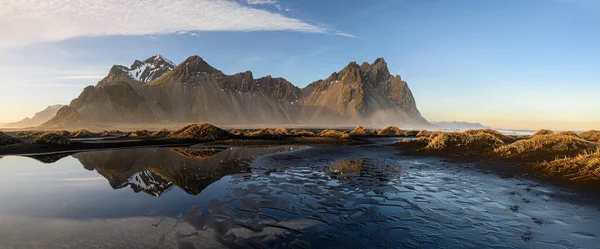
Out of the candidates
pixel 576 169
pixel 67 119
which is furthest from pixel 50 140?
pixel 67 119

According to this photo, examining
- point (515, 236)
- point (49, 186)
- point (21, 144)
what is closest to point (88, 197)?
Result: point (49, 186)

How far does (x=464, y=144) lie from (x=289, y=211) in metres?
20.0

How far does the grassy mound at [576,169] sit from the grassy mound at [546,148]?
8.82 ft

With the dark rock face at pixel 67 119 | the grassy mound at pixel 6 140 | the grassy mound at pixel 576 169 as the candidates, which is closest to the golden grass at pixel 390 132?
the grassy mound at pixel 576 169

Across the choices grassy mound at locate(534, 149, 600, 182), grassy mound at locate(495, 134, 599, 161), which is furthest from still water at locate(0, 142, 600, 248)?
A: grassy mound at locate(495, 134, 599, 161)

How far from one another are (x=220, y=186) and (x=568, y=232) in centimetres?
952

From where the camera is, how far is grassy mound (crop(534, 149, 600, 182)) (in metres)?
10.1

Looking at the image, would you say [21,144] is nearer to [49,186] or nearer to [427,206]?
[49,186]

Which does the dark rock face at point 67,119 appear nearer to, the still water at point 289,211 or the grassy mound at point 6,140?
the grassy mound at point 6,140

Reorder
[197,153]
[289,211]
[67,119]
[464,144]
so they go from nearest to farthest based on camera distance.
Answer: [289,211], [197,153], [464,144], [67,119]

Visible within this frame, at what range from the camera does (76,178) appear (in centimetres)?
1154

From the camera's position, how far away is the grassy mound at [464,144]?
65.8ft

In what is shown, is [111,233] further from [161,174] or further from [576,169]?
[576,169]

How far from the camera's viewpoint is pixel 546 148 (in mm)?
15984
